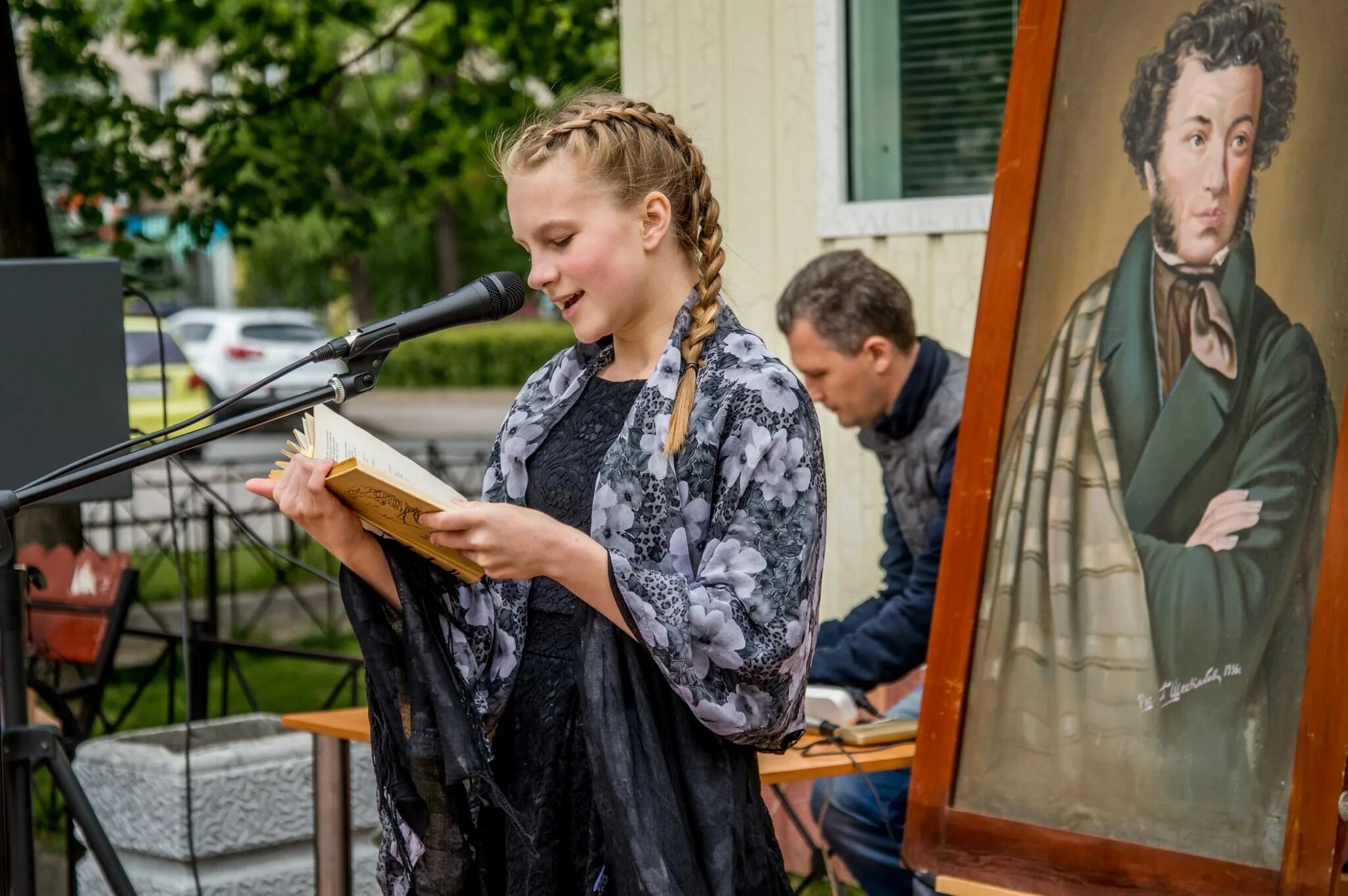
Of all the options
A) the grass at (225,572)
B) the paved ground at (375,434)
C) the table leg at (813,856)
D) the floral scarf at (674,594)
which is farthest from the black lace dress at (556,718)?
the grass at (225,572)

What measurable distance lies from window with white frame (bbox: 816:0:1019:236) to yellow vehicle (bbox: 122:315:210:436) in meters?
9.33

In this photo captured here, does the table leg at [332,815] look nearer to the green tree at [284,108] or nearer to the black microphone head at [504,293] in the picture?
the black microphone head at [504,293]

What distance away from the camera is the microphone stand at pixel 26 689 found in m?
2.27

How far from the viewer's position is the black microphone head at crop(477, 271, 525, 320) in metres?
2.31

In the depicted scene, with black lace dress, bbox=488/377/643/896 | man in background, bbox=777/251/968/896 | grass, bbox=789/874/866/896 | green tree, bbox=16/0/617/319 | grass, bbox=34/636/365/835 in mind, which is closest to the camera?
black lace dress, bbox=488/377/643/896

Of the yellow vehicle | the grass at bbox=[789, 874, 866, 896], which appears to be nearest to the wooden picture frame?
the grass at bbox=[789, 874, 866, 896]

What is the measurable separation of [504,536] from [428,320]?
459mm

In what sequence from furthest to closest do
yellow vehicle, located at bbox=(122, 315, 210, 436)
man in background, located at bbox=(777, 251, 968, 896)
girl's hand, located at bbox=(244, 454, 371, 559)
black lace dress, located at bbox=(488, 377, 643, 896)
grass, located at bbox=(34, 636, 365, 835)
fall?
yellow vehicle, located at bbox=(122, 315, 210, 436)
grass, located at bbox=(34, 636, 365, 835)
man in background, located at bbox=(777, 251, 968, 896)
black lace dress, located at bbox=(488, 377, 643, 896)
girl's hand, located at bbox=(244, 454, 371, 559)

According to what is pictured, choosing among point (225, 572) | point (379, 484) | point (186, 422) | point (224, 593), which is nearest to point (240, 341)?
A: point (225, 572)

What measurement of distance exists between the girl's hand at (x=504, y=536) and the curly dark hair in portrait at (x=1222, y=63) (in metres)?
1.38

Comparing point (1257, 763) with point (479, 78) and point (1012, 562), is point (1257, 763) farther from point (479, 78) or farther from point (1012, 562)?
point (479, 78)

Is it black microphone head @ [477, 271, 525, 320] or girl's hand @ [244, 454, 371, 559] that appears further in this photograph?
black microphone head @ [477, 271, 525, 320]

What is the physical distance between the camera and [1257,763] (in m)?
2.53

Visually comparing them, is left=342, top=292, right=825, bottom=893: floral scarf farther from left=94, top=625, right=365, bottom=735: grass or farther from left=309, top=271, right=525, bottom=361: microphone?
left=94, top=625, right=365, bottom=735: grass
